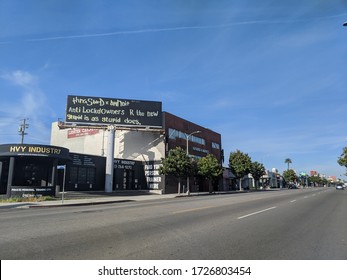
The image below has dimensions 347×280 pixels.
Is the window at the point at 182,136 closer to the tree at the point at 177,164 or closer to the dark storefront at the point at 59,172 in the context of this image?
the dark storefront at the point at 59,172

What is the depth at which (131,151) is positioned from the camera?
51.2m

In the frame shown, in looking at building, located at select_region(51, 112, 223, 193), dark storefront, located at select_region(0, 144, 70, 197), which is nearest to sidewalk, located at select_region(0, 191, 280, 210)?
dark storefront, located at select_region(0, 144, 70, 197)

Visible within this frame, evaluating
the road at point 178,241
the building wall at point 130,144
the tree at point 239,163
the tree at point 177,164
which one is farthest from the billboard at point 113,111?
the road at point 178,241

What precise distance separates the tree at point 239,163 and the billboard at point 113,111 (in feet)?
79.6

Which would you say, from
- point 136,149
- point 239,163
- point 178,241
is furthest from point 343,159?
point 178,241

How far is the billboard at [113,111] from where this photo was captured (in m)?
45.2

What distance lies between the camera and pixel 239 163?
2603 inches

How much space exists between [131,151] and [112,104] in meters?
8.36

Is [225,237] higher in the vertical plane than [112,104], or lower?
lower

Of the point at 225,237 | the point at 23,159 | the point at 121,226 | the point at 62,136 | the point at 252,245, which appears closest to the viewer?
the point at 252,245

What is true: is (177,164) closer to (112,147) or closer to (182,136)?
(112,147)

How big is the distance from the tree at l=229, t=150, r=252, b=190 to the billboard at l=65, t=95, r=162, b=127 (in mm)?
24267
